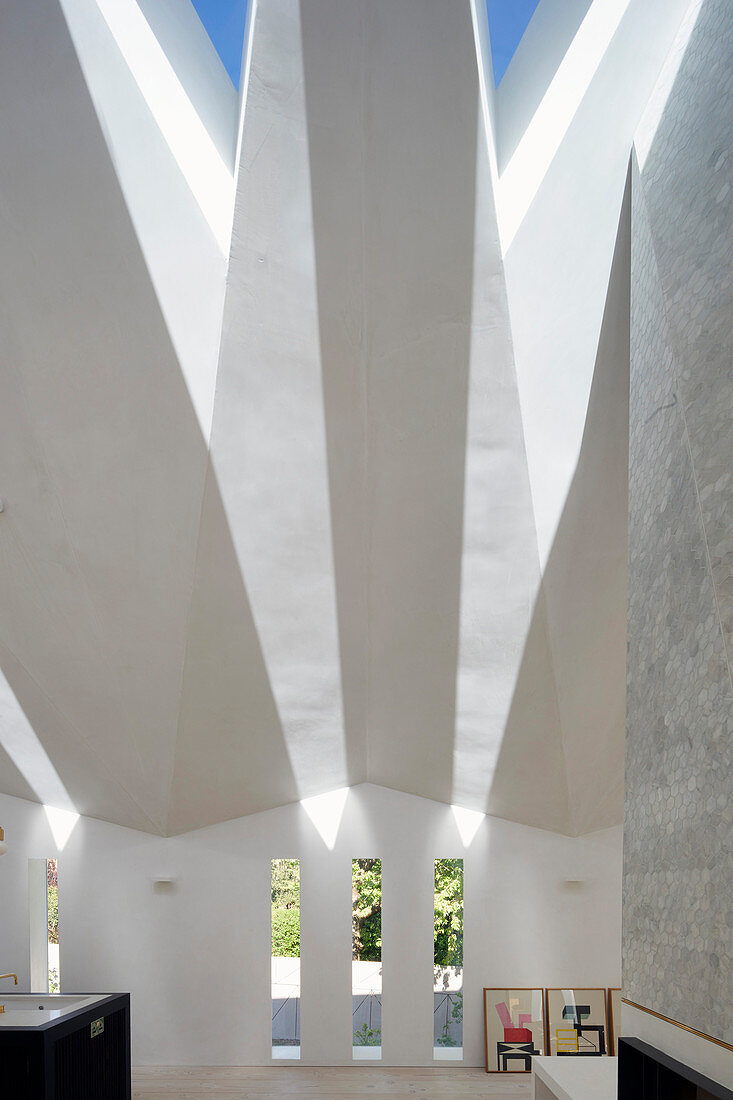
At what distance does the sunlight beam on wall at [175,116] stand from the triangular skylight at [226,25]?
32 cm

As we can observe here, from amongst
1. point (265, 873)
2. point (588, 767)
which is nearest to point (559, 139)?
point (588, 767)

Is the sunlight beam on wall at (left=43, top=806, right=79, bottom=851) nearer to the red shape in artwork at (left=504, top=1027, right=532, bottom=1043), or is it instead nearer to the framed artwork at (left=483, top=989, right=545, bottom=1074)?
the framed artwork at (left=483, top=989, right=545, bottom=1074)

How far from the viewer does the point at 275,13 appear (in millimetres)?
3172

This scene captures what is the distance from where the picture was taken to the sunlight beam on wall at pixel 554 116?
319cm

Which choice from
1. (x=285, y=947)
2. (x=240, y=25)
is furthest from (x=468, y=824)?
(x=240, y=25)

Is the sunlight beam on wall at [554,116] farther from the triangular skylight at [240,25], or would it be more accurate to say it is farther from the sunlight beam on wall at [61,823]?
the sunlight beam on wall at [61,823]

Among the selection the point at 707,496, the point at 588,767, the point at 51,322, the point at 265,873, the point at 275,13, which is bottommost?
the point at 265,873

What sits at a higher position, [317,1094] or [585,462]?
[585,462]

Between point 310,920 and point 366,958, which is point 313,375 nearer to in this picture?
point 310,920

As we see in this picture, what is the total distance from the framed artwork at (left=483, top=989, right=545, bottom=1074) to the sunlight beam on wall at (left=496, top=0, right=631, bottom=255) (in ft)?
23.7

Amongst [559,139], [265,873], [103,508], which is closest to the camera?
[559,139]

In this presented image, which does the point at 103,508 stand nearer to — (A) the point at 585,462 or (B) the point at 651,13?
(A) the point at 585,462

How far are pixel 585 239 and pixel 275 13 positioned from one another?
1.61 metres

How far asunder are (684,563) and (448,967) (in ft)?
22.5
